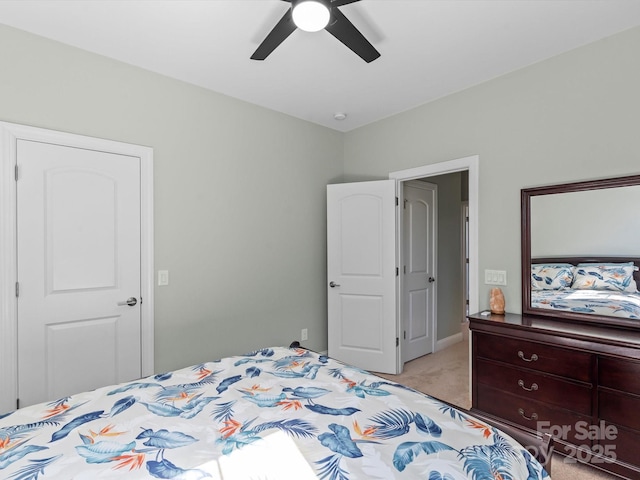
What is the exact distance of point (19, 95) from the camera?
2.16 m

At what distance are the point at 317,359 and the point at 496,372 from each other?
1.33 meters

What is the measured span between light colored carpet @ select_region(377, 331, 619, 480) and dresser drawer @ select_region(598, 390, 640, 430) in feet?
1.20

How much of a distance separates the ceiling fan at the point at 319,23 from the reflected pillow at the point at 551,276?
1.89 metres

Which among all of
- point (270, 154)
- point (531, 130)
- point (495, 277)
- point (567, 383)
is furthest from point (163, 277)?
point (531, 130)

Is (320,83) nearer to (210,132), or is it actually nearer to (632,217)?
(210,132)

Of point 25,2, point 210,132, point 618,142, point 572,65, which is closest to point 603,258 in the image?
point 618,142

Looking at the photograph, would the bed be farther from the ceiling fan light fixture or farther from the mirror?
the ceiling fan light fixture

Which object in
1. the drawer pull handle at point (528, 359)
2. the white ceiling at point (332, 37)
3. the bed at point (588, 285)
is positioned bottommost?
the drawer pull handle at point (528, 359)

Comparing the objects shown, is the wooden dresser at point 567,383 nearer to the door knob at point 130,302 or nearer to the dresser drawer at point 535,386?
the dresser drawer at point 535,386

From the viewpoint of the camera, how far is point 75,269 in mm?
2367

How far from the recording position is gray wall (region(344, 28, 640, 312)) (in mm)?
2191

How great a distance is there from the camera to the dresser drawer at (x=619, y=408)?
6.07 feet

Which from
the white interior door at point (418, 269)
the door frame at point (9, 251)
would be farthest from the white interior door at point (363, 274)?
the door frame at point (9, 251)

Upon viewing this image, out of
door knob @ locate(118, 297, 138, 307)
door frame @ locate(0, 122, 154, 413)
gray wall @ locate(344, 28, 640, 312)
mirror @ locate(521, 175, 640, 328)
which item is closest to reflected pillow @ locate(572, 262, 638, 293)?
mirror @ locate(521, 175, 640, 328)
